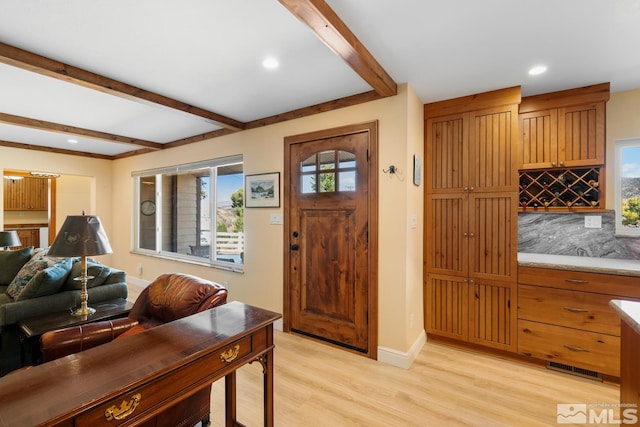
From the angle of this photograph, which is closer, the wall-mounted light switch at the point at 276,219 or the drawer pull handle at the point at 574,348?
the drawer pull handle at the point at 574,348

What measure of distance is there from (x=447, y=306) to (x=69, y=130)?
500 centimetres

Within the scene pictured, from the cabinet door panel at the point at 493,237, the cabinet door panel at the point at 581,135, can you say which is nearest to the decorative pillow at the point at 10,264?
the cabinet door panel at the point at 493,237

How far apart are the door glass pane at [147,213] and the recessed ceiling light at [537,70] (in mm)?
5325

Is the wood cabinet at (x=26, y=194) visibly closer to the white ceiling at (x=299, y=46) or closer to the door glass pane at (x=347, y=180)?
the white ceiling at (x=299, y=46)

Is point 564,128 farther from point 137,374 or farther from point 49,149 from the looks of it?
point 49,149

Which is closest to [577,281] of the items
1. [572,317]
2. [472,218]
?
[572,317]

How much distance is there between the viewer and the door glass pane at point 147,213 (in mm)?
4977

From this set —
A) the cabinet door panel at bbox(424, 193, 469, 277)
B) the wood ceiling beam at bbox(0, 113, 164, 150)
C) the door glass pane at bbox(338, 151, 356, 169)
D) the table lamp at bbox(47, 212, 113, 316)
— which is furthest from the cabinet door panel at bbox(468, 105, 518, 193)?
the wood ceiling beam at bbox(0, 113, 164, 150)

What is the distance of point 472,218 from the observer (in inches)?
105

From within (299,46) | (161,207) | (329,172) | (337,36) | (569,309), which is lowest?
(569,309)

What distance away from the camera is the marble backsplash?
99.2 inches

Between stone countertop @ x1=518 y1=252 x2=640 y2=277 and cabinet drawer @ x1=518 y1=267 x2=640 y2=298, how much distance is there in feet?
0.12

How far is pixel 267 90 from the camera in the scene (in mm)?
2594

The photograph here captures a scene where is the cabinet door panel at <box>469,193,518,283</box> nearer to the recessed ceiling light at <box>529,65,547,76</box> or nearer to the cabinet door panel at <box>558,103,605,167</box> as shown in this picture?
the cabinet door panel at <box>558,103,605,167</box>
